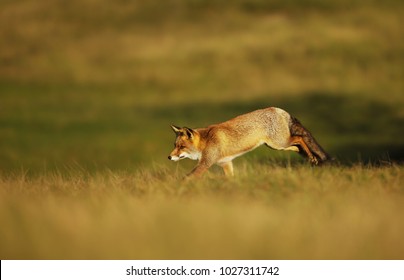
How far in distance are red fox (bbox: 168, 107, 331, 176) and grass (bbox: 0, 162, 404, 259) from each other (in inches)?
79.7

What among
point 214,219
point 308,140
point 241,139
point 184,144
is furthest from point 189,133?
point 214,219

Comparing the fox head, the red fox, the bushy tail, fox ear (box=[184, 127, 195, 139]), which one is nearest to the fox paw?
the red fox

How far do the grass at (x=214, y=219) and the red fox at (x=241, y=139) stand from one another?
2025 millimetres

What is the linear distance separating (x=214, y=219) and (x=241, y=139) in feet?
16.8

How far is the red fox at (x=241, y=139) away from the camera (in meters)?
11.7

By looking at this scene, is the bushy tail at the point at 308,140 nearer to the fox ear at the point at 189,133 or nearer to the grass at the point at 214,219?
the fox ear at the point at 189,133

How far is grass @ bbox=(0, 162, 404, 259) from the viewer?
19.9 feet

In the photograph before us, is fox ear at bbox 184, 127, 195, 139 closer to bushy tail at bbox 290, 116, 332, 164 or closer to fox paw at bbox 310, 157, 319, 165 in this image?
bushy tail at bbox 290, 116, 332, 164

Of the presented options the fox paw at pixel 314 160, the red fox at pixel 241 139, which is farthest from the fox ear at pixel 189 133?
the fox paw at pixel 314 160

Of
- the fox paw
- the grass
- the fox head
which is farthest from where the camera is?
the fox paw

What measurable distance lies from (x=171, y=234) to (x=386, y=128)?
34.6 m

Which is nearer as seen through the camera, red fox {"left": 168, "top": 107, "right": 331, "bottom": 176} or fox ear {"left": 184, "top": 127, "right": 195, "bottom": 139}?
fox ear {"left": 184, "top": 127, "right": 195, "bottom": 139}

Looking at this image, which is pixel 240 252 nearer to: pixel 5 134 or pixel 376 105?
pixel 5 134

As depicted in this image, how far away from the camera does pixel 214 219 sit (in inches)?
269
